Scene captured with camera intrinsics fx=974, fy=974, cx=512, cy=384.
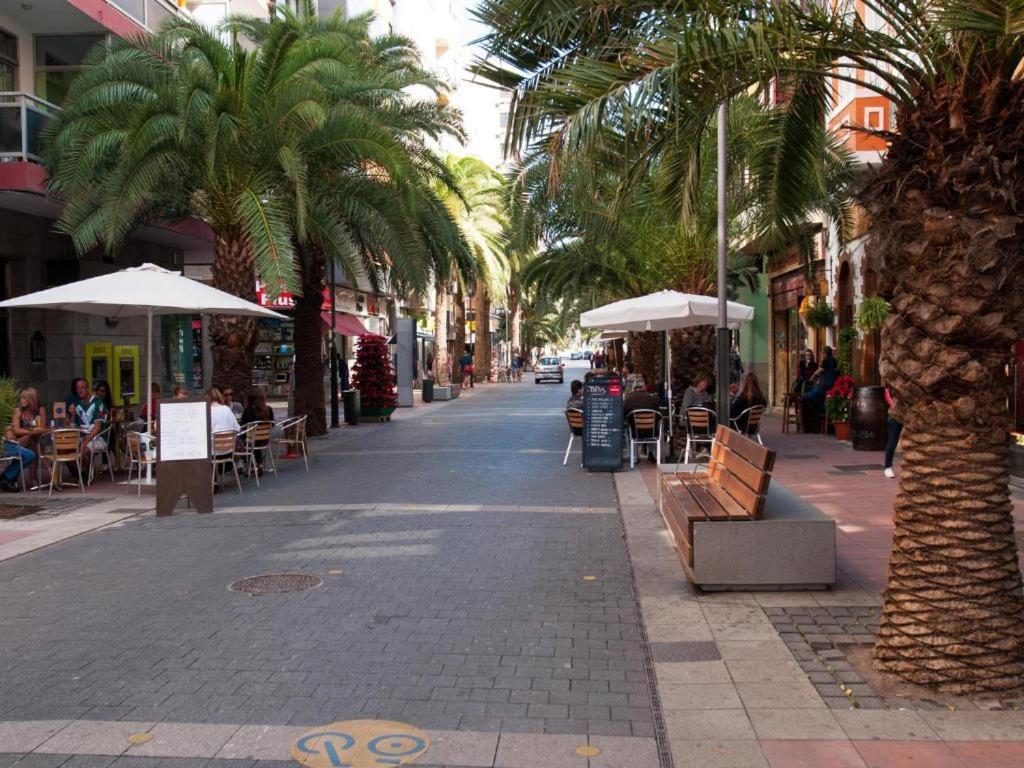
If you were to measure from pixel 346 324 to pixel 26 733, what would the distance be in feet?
106

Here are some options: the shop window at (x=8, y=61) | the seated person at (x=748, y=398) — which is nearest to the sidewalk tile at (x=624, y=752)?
the seated person at (x=748, y=398)

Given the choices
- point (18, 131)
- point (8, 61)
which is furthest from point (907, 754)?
point (8, 61)

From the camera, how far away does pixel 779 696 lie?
482cm

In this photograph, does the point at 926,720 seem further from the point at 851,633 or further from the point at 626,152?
the point at 626,152

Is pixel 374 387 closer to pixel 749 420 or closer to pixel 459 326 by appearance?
pixel 749 420

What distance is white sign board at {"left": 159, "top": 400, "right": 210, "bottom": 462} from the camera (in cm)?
1061

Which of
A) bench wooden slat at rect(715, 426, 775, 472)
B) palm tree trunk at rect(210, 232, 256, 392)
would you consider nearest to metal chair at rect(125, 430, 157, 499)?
palm tree trunk at rect(210, 232, 256, 392)

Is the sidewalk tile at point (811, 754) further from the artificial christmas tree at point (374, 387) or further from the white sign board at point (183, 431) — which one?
the artificial christmas tree at point (374, 387)

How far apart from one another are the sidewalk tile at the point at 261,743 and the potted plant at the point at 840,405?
14550 mm

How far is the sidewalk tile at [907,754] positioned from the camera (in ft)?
13.1

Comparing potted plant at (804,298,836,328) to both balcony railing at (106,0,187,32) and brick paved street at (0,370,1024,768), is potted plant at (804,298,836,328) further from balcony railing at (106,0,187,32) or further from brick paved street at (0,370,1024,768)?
balcony railing at (106,0,187,32)

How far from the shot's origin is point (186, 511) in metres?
10.8

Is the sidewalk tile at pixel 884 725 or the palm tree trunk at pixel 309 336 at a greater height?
the palm tree trunk at pixel 309 336

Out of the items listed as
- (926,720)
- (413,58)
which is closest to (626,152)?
(926,720)
